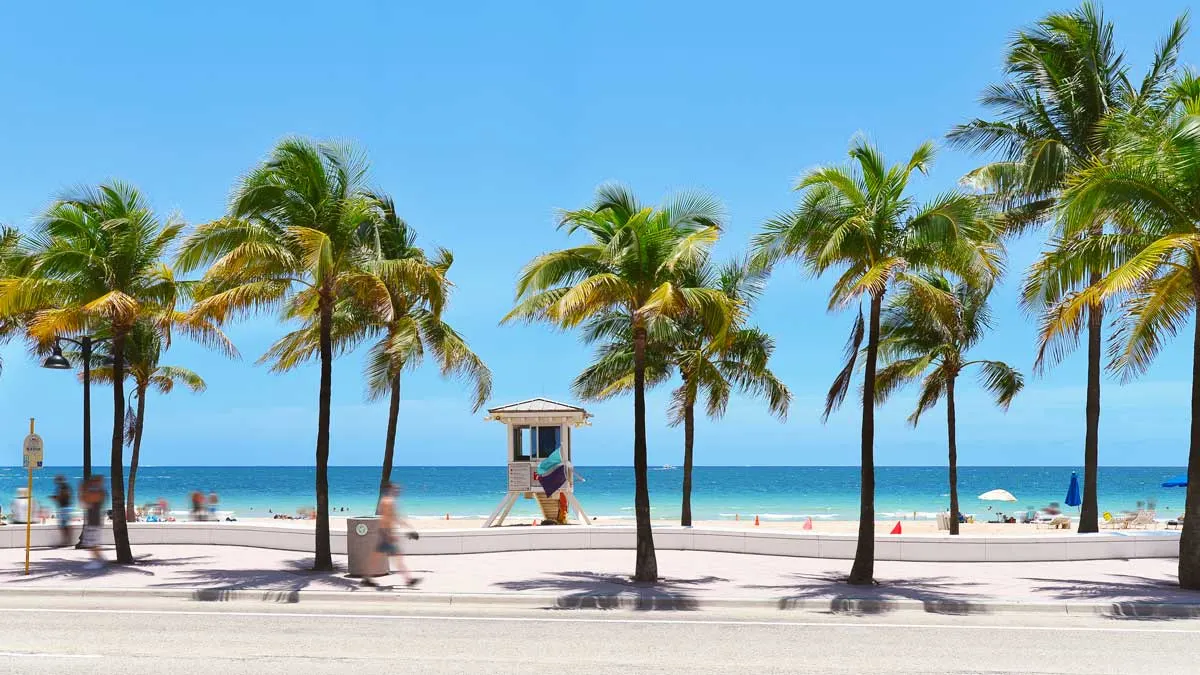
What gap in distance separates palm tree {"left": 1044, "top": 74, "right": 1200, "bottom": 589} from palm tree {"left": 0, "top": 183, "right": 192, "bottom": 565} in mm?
14636

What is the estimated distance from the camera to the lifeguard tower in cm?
2625

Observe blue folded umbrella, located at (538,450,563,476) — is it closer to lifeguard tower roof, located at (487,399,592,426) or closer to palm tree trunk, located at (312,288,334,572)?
lifeguard tower roof, located at (487,399,592,426)

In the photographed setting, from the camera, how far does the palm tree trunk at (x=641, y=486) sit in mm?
16078

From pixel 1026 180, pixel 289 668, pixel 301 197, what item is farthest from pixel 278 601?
pixel 1026 180

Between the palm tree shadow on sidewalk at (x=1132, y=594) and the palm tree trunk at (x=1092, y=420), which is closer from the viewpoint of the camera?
the palm tree shadow on sidewalk at (x=1132, y=594)

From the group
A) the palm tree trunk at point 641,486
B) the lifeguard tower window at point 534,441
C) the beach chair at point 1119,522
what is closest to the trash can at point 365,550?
the palm tree trunk at point 641,486

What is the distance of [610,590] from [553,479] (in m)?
11.0

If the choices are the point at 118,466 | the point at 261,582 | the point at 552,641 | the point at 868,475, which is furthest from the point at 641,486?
the point at 118,466

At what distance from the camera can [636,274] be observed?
632 inches

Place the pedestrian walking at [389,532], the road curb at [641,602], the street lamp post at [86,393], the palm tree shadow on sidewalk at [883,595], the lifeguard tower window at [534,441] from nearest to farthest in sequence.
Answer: the road curb at [641,602] < the palm tree shadow on sidewalk at [883,595] < the pedestrian walking at [389,532] < the street lamp post at [86,393] < the lifeguard tower window at [534,441]

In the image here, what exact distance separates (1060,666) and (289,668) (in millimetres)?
7239

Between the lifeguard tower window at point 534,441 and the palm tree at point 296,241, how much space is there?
31.3ft

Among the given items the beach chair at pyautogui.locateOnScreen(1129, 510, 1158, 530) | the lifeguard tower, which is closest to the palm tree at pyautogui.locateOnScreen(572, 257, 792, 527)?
the lifeguard tower

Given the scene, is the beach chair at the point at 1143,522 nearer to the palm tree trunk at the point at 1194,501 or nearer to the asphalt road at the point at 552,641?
the palm tree trunk at the point at 1194,501
